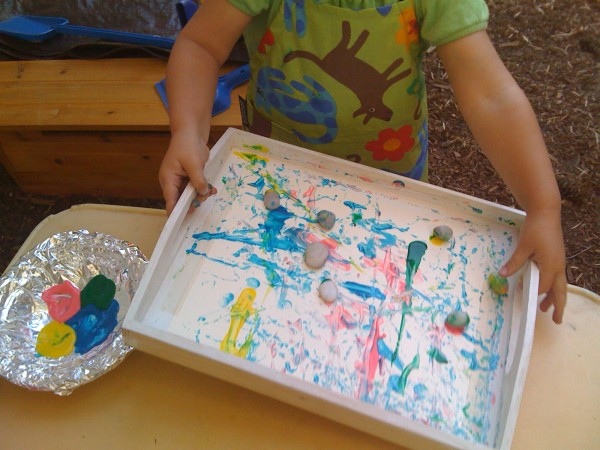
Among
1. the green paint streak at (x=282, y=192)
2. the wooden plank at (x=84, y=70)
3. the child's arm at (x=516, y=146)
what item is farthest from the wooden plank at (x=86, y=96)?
the child's arm at (x=516, y=146)

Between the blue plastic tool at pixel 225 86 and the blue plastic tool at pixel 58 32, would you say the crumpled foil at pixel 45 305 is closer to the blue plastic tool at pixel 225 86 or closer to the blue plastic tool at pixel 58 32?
the blue plastic tool at pixel 225 86

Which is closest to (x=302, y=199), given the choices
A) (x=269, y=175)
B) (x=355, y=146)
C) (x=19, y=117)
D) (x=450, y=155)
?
(x=269, y=175)

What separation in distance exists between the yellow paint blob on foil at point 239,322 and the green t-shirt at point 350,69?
0.34 meters

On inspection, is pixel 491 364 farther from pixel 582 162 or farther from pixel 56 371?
pixel 582 162

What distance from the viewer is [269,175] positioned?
2.26 ft

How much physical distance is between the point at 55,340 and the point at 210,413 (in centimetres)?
20

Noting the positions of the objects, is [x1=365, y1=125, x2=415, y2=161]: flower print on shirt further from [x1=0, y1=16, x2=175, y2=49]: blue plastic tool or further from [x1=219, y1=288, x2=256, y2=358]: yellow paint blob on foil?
[x1=0, y1=16, x2=175, y2=49]: blue plastic tool

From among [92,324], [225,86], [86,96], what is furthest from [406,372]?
[86,96]

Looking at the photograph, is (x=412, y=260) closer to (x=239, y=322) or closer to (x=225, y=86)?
(x=239, y=322)

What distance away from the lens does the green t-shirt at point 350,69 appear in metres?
0.67

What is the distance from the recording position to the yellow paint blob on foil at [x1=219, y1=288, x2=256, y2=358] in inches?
21.1

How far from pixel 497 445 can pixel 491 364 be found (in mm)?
86

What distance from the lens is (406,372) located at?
1.73 ft

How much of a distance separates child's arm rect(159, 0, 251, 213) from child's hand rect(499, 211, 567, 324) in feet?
1.28
